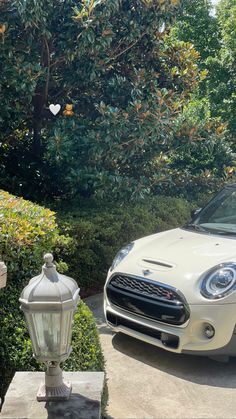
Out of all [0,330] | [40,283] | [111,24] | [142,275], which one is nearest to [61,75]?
[111,24]

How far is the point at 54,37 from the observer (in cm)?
667

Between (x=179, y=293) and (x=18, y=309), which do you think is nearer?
(x=18, y=309)

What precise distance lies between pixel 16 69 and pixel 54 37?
98cm

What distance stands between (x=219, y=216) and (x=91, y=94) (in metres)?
3.11

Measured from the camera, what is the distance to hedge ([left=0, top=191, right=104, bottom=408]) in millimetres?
3123

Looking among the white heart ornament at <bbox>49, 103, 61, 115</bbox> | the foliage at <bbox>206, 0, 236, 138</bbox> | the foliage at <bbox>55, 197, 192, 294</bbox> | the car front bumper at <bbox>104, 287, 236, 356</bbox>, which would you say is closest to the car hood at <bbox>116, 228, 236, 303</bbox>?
the car front bumper at <bbox>104, 287, 236, 356</bbox>

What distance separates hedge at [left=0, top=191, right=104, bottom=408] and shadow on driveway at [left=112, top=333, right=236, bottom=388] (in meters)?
0.88

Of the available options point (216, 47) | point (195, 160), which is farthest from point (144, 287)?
point (216, 47)

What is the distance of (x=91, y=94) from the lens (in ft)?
23.7

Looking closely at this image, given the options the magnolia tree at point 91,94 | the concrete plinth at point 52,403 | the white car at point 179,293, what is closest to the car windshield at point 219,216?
the white car at point 179,293

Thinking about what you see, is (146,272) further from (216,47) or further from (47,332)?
(216,47)

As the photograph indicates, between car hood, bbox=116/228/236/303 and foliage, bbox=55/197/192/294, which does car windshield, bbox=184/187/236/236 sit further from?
foliage, bbox=55/197/192/294

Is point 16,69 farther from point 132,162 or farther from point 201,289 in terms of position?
point 201,289

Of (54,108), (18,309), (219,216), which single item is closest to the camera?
(18,309)
